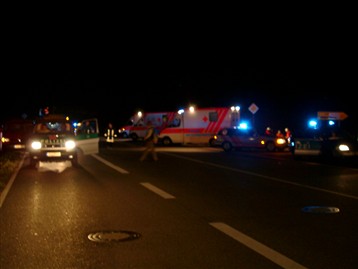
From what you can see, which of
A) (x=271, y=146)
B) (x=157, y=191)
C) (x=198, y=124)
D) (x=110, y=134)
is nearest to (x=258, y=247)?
(x=157, y=191)

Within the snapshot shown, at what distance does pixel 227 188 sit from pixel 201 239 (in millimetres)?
6686

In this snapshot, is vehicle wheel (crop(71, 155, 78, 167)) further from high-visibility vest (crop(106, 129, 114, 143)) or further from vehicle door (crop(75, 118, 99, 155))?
high-visibility vest (crop(106, 129, 114, 143))

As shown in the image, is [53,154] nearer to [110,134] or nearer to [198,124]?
[110,134]

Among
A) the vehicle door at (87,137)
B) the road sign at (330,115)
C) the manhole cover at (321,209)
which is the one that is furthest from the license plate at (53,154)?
the road sign at (330,115)

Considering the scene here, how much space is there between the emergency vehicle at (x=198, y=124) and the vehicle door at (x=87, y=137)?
15.8 meters

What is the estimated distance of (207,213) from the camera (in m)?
11.3

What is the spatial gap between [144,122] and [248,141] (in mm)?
16086

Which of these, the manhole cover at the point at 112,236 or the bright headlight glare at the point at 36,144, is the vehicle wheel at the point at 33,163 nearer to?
the bright headlight glare at the point at 36,144

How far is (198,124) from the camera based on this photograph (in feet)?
139

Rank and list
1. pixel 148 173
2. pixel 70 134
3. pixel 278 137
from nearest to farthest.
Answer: pixel 148 173 < pixel 70 134 < pixel 278 137

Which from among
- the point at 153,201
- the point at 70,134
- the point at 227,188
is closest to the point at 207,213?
the point at 153,201

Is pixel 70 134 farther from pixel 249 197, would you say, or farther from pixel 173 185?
pixel 249 197

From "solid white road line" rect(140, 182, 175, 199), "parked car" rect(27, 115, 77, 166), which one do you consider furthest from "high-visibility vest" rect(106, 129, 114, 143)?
"solid white road line" rect(140, 182, 175, 199)

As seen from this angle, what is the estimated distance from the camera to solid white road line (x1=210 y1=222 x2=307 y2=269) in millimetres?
7260
